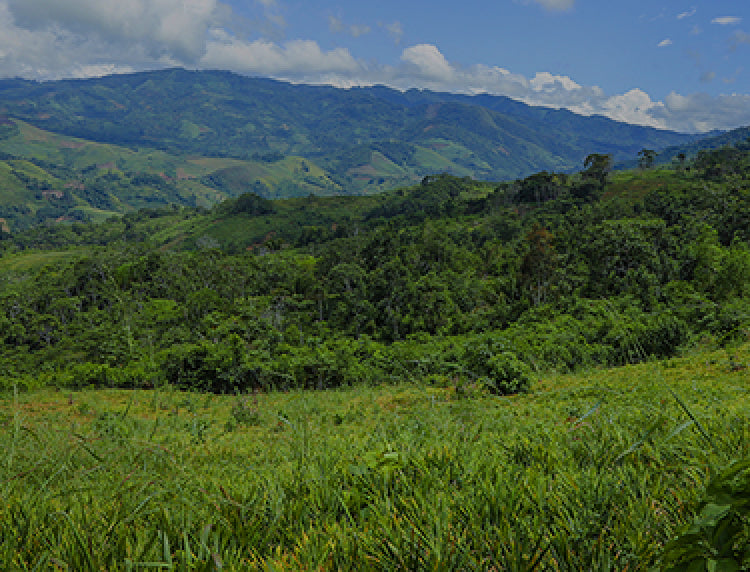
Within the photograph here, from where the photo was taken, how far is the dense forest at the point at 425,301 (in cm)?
2512

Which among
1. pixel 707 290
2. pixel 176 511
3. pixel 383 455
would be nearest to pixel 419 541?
pixel 383 455

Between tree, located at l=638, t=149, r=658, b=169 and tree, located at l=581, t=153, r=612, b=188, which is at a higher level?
tree, located at l=638, t=149, r=658, b=169

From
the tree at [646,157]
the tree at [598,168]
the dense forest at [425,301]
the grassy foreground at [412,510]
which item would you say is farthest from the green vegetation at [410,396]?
the tree at [646,157]

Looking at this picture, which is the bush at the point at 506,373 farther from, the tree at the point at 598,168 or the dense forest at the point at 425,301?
the tree at the point at 598,168

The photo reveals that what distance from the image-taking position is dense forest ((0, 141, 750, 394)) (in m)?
25.1

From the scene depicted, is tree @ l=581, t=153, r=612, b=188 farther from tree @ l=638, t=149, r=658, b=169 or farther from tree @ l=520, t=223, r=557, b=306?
tree @ l=520, t=223, r=557, b=306

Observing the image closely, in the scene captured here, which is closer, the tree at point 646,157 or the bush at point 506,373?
the bush at point 506,373

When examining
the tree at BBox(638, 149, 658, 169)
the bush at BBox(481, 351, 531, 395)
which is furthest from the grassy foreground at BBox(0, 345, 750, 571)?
the tree at BBox(638, 149, 658, 169)

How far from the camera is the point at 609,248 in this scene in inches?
1678

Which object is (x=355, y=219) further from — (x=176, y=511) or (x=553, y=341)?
(x=176, y=511)

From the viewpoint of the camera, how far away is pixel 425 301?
46.3 meters

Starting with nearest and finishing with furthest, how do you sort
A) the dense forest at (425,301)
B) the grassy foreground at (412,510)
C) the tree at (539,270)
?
the grassy foreground at (412,510) < the dense forest at (425,301) < the tree at (539,270)

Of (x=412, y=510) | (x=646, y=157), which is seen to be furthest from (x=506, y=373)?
(x=646, y=157)

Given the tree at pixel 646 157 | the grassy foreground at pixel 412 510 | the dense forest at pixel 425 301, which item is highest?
the tree at pixel 646 157
